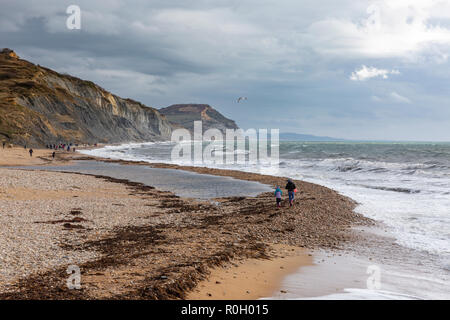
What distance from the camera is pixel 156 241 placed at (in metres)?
11.0

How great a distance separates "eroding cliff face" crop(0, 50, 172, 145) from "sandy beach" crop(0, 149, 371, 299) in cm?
6393

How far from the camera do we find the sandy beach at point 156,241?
7.20 meters

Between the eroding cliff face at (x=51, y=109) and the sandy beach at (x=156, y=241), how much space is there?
2517 inches

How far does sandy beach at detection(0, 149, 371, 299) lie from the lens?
284 inches

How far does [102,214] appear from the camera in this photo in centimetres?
1502

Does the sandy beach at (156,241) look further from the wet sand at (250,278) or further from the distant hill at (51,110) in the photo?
the distant hill at (51,110)

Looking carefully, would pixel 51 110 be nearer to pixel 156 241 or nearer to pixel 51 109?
pixel 51 109

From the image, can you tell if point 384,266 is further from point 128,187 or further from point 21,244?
point 128,187

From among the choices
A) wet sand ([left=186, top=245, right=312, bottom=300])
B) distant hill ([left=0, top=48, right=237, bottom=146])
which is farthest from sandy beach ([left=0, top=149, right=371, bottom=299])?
distant hill ([left=0, top=48, right=237, bottom=146])

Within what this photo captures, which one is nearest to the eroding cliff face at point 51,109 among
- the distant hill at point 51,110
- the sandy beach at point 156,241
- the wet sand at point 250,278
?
the distant hill at point 51,110

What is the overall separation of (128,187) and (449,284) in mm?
21271

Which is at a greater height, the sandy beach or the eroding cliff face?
the eroding cliff face

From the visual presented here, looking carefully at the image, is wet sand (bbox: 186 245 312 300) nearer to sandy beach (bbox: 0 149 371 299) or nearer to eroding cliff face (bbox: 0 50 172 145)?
sandy beach (bbox: 0 149 371 299)
